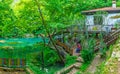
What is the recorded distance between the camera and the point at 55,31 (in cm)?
3075

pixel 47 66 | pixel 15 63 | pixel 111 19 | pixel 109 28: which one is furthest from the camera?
pixel 111 19

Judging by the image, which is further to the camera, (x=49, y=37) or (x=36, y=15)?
(x=36, y=15)

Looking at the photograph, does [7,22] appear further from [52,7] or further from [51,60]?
[51,60]

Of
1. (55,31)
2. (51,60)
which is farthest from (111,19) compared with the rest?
(51,60)

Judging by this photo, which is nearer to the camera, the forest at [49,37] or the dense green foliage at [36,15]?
the forest at [49,37]

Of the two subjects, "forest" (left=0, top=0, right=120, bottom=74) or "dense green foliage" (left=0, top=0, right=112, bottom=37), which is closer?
"forest" (left=0, top=0, right=120, bottom=74)

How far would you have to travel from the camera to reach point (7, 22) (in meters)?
30.7

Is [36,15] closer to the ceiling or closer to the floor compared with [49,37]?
closer to the ceiling

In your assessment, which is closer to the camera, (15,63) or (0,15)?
(15,63)

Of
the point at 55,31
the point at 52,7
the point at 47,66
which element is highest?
the point at 52,7

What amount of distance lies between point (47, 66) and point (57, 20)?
26.4 feet

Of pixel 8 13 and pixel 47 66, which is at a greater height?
pixel 8 13

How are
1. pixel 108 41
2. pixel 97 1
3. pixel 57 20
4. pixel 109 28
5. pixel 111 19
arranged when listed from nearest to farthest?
1. pixel 108 41
2. pixel 109 28
3. pixel 111 19
4. pixel 57 20
5. pixel 97 1

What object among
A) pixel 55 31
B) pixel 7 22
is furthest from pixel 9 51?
pixel 55 31
